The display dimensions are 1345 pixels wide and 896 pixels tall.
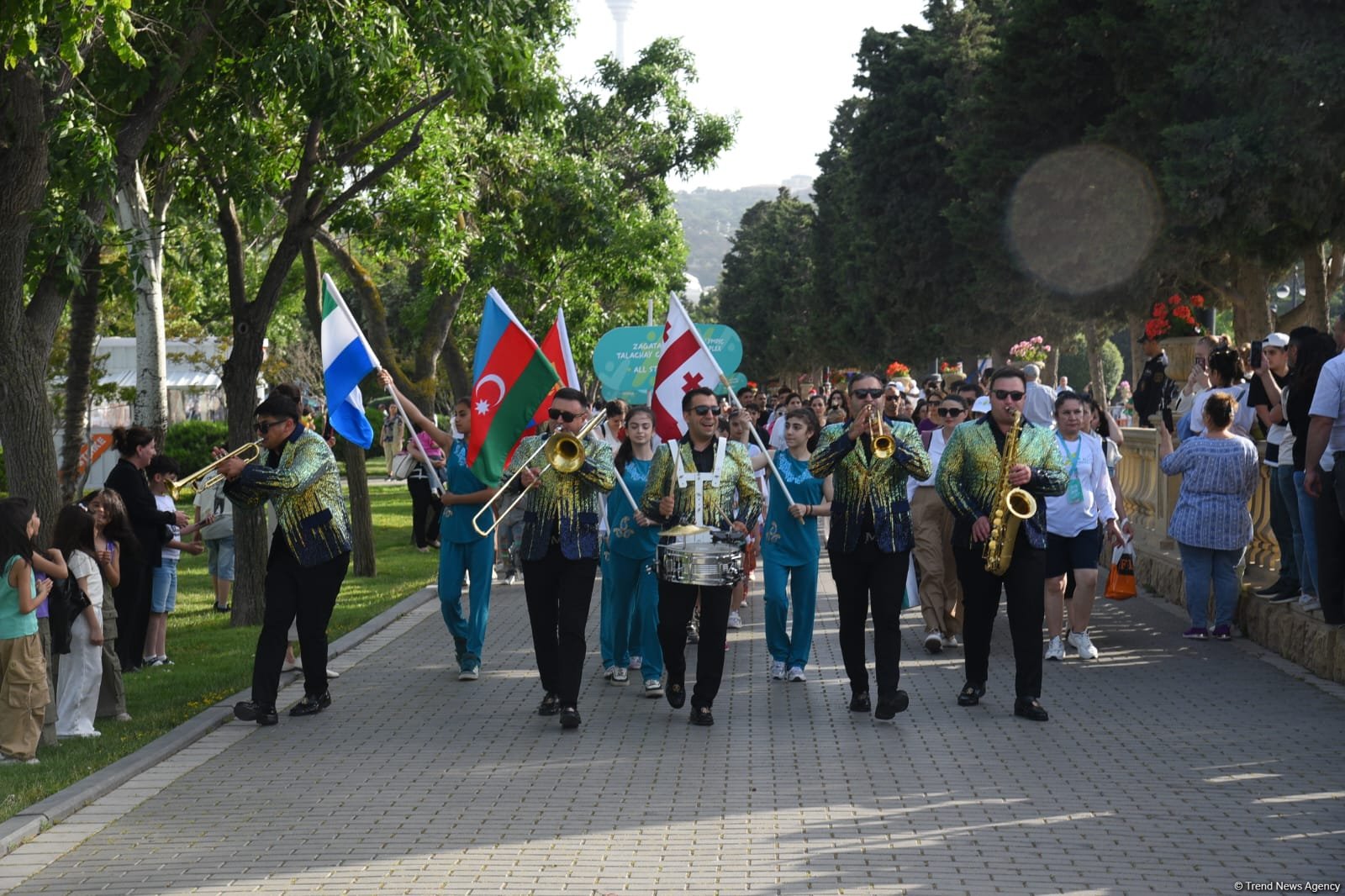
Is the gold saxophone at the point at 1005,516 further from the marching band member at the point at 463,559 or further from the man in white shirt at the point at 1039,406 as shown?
the marching band member at the point at 463,559

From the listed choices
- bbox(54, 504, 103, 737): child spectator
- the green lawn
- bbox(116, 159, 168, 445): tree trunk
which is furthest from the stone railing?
bbox(116, 159, 168, 445): tree trunk

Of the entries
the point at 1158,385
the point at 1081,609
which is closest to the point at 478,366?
the point at 1081,609

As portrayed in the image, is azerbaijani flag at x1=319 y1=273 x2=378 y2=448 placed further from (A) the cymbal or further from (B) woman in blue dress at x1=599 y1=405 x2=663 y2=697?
(A) the cymbal

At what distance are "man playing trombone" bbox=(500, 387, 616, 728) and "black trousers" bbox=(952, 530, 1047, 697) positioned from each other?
2.14 meters

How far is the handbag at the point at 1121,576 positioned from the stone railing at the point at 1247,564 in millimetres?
850

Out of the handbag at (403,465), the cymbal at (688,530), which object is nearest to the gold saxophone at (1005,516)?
the cymbal at (688,530)

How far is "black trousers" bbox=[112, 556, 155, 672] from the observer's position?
1194cm

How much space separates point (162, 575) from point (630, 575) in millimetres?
3906

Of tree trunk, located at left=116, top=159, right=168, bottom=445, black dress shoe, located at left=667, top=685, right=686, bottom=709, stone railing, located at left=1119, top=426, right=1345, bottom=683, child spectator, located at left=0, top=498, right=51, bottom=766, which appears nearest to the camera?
child spectator, located at left=0, top=498, right=51, bottom=766

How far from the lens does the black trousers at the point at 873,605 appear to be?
30.2ft

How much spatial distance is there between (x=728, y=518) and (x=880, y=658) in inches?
45.2

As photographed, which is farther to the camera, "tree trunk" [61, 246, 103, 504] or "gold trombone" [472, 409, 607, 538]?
"tree trunk" [61, 246, 103, 504]

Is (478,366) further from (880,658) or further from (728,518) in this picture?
(880,658)

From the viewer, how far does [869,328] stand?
2046 inches
